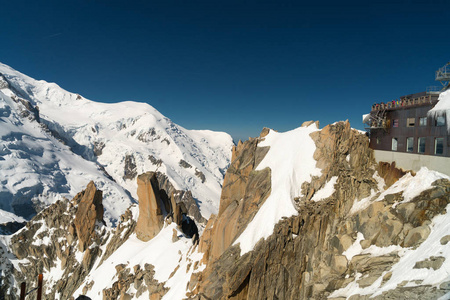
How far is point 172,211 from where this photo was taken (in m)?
62.5

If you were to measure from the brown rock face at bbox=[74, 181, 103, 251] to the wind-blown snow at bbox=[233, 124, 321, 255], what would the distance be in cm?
5777

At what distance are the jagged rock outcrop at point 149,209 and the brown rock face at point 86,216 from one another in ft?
63.2

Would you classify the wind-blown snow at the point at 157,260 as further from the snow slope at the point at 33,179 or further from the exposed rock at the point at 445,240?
Result: the snow slope at the point at 33,179

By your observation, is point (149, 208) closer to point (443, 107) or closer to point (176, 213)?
point (176, 213)

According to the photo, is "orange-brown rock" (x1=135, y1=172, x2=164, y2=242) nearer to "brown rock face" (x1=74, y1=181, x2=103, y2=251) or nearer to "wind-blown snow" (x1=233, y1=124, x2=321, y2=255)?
"brown rock face" (x1=74, y1=181, x2=103, y2=251)

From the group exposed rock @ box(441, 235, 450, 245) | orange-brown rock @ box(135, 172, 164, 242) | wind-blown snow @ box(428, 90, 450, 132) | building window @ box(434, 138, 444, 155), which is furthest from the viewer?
orange-brown rock @ box(135, 172, 164, 242)

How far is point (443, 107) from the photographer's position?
1823 centimetres

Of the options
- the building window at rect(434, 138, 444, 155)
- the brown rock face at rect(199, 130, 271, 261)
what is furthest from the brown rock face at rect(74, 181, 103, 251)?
the building window at rect(434, 138, 444, 155)

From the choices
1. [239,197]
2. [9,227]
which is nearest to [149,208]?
[239,197]

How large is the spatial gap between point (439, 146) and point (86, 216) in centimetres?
7779

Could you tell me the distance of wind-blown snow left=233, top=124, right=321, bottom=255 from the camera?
81.7 feet

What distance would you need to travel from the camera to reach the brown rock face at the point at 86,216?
2618 inches

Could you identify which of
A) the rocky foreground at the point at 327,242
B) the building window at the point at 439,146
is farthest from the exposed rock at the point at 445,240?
the building window at the point at 439,146

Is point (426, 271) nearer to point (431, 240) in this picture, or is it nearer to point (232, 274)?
point (431, 240)
